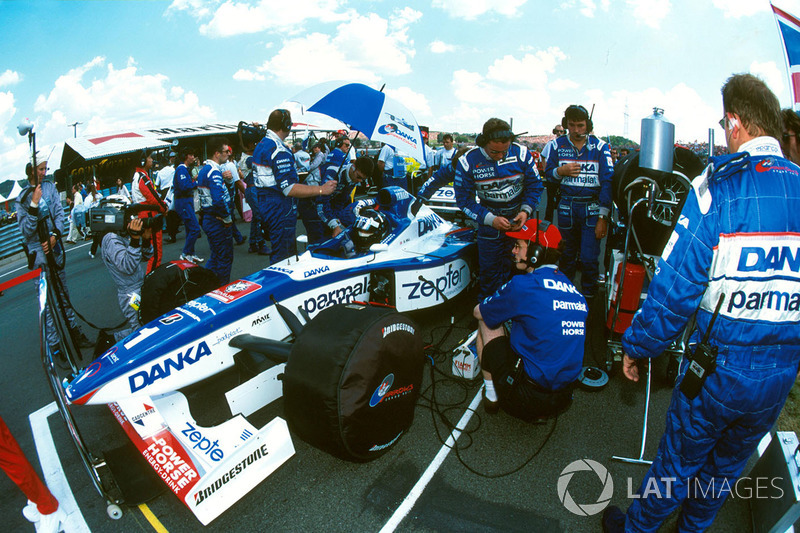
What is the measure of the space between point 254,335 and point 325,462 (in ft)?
3.10

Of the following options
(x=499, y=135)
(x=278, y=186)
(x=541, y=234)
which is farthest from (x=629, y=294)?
(x=278, y=186)

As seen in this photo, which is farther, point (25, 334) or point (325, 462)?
point (25, 334)

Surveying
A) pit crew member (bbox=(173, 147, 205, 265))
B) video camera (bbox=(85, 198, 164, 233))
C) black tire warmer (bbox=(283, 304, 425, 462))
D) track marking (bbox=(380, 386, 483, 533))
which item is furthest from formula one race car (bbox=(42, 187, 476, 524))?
pit crew member (bbox=(173, 147, 205, 265))

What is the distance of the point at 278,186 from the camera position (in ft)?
14.9

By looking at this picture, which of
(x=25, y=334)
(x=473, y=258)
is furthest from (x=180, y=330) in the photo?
(x=25, y=334)

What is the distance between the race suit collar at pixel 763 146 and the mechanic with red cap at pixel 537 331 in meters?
1.23

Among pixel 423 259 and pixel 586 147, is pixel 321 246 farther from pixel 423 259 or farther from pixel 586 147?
pixel 586 147

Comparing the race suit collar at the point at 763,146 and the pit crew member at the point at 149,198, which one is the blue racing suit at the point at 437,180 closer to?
the pit crew member at the point at 149,198

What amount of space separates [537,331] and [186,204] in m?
5.95

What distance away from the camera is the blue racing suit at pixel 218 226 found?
5066 mm

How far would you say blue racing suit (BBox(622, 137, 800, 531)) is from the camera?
150 centimetres

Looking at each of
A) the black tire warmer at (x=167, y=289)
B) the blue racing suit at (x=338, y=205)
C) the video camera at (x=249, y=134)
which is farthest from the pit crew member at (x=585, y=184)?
the black tire warmer at (x=167, y=289)

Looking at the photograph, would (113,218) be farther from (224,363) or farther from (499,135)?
(499,135)

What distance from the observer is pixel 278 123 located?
4.54m
